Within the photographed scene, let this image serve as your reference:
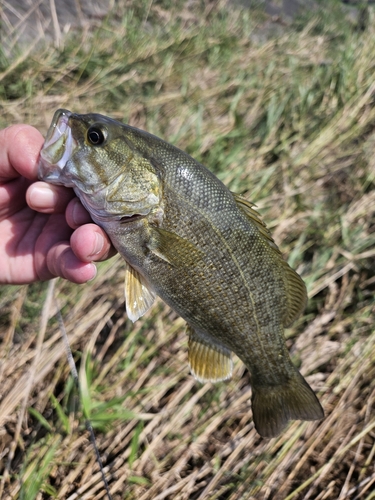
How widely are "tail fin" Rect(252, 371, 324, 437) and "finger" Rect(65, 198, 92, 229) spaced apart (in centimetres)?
117

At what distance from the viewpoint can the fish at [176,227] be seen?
1.90 m

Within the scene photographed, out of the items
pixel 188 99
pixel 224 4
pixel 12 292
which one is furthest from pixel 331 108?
pixel 12 292

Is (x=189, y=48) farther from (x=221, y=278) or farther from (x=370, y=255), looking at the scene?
(x=221, y=278)

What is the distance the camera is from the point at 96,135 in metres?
1.90

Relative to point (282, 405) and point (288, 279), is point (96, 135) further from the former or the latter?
point (282, 405)

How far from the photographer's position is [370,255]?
138 inches

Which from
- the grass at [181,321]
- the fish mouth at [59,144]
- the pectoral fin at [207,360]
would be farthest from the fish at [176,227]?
the grass at [181,321]

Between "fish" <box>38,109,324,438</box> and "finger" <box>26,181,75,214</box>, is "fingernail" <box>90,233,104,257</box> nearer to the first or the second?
"fish" <box>38,109,324,438</box>

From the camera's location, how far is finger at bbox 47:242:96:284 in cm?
201

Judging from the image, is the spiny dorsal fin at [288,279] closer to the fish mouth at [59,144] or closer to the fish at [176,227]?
the fish at [176,227]

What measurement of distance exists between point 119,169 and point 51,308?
1.53 meters

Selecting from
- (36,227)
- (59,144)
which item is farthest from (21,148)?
(36,227)

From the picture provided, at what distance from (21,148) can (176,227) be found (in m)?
0.81

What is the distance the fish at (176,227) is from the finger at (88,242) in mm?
66
